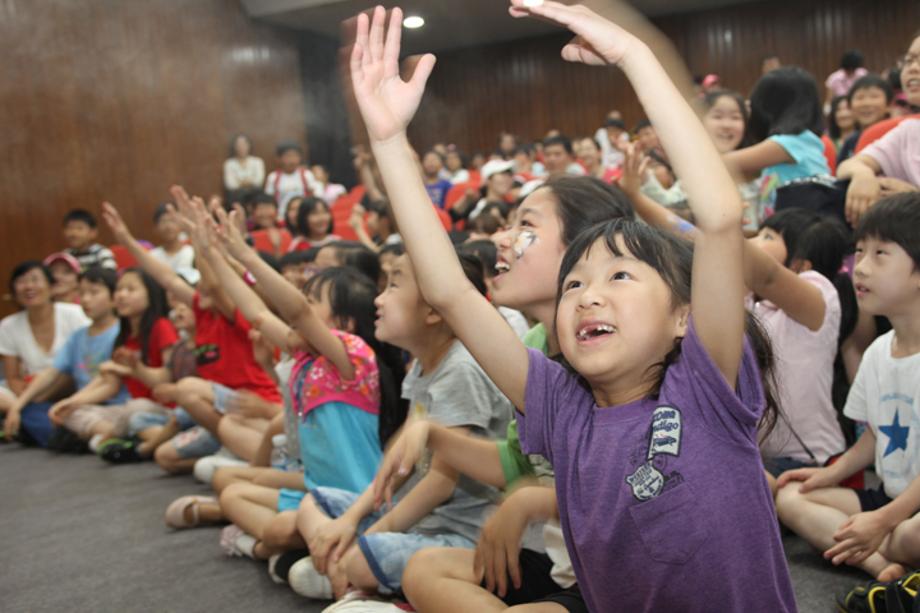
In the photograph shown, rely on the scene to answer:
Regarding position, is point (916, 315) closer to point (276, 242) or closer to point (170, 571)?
point (170, 571)

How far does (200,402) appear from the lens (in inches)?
98.7

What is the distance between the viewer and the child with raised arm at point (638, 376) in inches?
32.3

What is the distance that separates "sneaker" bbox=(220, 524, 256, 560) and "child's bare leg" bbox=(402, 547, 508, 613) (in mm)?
625

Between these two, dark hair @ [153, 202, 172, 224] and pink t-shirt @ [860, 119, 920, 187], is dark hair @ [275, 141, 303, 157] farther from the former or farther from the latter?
pink t-shirt @ [860, 119, 920, 187]

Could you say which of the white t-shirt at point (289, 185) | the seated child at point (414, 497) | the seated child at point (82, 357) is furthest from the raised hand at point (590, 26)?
the seated child at point (82, 357)

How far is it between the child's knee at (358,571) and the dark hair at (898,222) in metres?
1.01

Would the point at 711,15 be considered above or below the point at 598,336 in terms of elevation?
above

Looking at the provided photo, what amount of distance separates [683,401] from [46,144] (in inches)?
91.0

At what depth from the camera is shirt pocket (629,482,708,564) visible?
2.80 ft

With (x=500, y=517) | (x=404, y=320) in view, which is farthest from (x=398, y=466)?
(x=404, y=320)

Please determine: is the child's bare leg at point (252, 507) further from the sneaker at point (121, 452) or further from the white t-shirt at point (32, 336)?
the white t-shirt at point (32, 336)

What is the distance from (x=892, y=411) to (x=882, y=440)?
0.06 metres

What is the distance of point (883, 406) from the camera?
144 cm

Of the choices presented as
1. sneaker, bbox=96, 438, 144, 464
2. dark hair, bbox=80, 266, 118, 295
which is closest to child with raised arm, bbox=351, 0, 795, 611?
sneaker, bbox=96, 438, 144, 464
